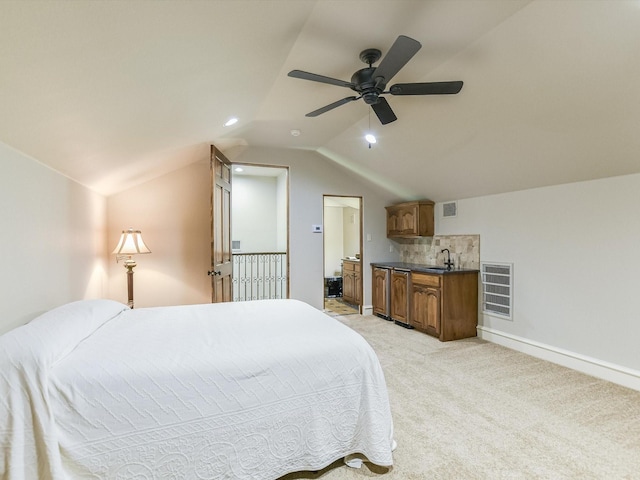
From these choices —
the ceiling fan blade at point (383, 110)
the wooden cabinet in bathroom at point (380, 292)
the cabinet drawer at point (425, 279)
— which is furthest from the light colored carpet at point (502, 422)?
the ceiling fan blade at point (383, 110)

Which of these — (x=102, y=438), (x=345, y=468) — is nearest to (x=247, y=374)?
(x=102, y=438)

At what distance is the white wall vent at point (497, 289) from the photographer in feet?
12.7

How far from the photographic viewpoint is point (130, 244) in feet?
→ 12.1

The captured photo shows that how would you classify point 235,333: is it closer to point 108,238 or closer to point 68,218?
point 68,218

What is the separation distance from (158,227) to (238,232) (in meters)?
2.79

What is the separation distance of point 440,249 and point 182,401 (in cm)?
429

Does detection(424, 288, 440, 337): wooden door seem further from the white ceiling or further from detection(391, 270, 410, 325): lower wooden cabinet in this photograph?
the white ceiling

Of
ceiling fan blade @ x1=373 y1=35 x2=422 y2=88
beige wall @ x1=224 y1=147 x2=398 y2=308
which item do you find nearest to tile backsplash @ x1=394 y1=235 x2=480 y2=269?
beige wall @ x1=224 y1=147 x2=398 y2=308

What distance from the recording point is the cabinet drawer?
13.6ft

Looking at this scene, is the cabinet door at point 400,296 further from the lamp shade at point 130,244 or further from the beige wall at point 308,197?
the lamp shade at point 130,244

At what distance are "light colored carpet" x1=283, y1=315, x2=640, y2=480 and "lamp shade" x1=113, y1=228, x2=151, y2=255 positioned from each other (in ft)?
9.93

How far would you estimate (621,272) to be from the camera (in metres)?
2.88

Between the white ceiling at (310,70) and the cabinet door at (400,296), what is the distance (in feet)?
6.18

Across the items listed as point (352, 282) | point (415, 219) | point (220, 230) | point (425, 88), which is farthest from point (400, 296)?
point (425, 88)
